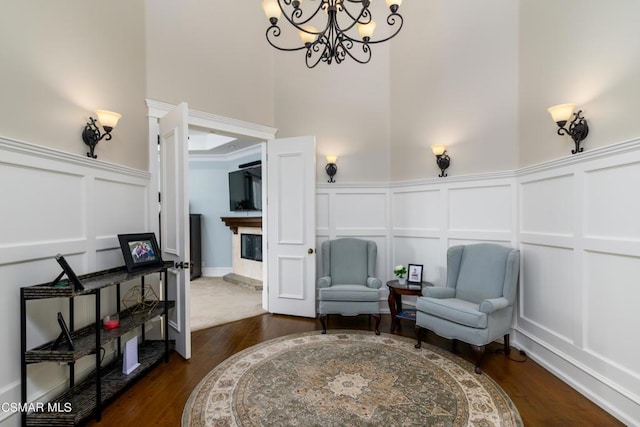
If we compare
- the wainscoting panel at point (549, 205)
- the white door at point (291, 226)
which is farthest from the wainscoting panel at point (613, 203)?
the white door at point (291, 226)

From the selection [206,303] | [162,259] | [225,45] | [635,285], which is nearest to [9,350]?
[162,259]

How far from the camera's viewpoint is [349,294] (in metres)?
3.43

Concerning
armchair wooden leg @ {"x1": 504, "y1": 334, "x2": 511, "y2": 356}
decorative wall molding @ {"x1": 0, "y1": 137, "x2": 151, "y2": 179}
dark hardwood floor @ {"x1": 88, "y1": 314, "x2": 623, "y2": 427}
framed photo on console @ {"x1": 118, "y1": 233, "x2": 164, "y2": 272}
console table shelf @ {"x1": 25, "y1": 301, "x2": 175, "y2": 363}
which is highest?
decorative wall molding @ {"x1": 0, "y1": 137, "x2": 151, "y2": 179}

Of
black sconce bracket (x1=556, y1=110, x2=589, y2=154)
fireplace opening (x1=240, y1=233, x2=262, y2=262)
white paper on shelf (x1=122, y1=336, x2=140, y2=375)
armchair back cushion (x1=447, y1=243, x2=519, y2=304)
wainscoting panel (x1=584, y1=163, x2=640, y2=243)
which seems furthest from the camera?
fireplace opening (x1=240, y1=233, x2=262, y2=262)

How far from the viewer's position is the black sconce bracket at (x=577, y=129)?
2281mm

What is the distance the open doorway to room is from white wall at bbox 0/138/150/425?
237 cm

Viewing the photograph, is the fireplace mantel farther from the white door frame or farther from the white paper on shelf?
the white paper on shelf

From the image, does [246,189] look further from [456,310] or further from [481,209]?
[456,310]

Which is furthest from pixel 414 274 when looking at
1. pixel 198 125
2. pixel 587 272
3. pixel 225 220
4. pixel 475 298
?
pixel 225 220

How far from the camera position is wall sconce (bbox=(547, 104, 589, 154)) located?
7.50ft

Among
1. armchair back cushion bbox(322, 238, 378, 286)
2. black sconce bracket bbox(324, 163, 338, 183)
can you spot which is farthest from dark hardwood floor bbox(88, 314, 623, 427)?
black sconce bracket bbox(324, 163, 338, 183)

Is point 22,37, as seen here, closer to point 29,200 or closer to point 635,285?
point 29,200

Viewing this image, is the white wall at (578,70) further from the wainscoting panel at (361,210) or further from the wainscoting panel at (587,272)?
the wainscoting panel at (361,210)

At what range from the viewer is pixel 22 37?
1922mm
